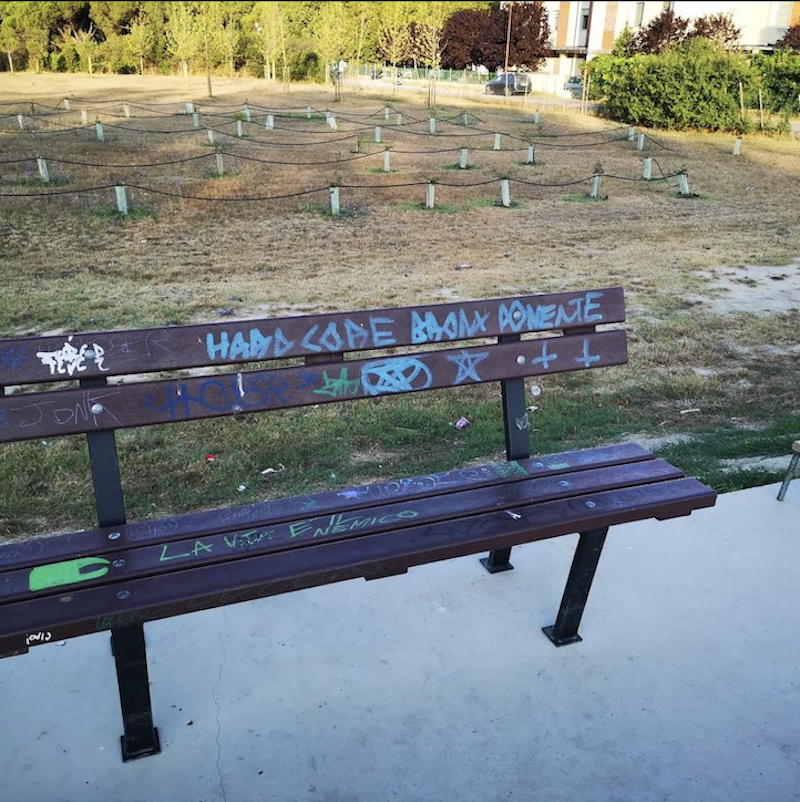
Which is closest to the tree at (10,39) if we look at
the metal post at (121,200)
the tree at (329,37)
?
the tree at (329,37)

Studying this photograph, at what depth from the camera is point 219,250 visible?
10.5 meters

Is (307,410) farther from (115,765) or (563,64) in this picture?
(563,64)

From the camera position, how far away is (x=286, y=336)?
2.73 meters

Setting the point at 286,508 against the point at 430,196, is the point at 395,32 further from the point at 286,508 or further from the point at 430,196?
the point at 286,508

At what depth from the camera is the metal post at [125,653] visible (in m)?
2.24

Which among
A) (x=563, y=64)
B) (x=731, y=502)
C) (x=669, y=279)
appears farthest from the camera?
(x=563, y=64)

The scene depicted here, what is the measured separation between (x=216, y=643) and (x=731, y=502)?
2.52m

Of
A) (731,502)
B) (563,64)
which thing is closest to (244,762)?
(731,502)

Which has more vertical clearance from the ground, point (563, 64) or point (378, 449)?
point (563, 64)

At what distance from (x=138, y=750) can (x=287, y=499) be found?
0.89m

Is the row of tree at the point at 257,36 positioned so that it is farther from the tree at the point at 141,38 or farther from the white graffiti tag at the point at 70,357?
the white graffiti tag at the point at 70,357

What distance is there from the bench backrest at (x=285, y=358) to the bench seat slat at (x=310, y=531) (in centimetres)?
38

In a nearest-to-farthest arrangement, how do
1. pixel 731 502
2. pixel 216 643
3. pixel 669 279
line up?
pixel 216 643 < pixel 731 502 < pixel 669 279

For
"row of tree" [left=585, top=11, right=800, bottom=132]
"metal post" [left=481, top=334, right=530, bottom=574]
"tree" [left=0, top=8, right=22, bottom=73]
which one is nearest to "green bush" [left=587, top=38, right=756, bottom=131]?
"row of tree" [left=585, top=11, right=800, bottom=132]
